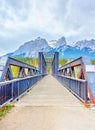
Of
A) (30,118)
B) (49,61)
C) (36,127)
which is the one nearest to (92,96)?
(30,118)

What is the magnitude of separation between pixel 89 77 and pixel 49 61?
8270 cm

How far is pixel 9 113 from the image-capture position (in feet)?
19.8

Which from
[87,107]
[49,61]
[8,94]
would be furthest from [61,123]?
[49,61]

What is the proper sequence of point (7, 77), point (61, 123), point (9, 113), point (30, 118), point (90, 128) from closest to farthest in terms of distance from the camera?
point (90, 128) < point (61, 123) < point (30, 118) < point (9, 113) < point (7, 77)

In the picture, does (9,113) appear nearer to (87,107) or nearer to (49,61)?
(87,107)

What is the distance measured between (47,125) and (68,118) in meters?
0.83

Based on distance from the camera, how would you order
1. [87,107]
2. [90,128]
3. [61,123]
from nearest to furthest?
[90,128]
[61,123]
[87,107]

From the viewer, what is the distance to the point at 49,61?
90000 millimetres

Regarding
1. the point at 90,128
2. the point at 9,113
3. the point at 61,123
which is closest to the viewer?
the point at 90,128

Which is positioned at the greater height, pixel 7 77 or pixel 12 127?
pixel 7 77

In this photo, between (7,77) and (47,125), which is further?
A: (7,77)

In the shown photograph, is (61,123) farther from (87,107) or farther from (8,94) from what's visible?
(8,94)

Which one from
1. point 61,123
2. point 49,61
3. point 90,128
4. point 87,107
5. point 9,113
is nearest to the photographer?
point 90,128

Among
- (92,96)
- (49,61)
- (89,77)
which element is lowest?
(92,96)
